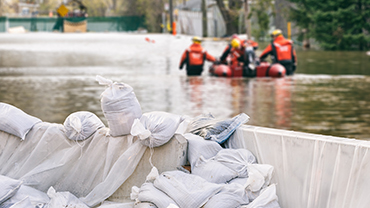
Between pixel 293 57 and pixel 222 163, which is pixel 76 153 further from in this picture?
pixel 293 57

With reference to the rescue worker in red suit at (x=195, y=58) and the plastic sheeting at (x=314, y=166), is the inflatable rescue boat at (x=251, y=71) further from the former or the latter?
the plastic sheeting at (x=314, y=166)

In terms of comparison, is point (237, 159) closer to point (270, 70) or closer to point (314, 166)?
point (314, 166)

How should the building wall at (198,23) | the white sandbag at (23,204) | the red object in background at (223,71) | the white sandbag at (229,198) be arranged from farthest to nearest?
the building wall at (198,23), the red object in background at (223,71), the white sandbag at (23,204), the white sandbag at (229,198)

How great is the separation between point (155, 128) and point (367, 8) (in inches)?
1261

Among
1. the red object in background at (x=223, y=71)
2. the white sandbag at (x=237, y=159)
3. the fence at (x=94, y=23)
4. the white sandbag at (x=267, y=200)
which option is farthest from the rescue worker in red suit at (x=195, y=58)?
the fence at (x=94, y=23)

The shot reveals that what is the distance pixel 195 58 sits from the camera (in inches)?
700

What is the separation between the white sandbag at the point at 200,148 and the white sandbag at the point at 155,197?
1.57 ft

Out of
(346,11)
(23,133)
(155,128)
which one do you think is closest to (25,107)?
(23,133)

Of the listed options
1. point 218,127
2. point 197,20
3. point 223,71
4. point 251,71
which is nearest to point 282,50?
point 251,71

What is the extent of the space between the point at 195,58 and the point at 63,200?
43.1ft

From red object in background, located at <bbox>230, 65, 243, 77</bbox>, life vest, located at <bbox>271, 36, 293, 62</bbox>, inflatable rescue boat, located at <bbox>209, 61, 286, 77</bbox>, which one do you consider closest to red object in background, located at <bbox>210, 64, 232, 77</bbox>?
inflatable rescue boat, located at <bbox>209, 61, 286, 77</bbox>

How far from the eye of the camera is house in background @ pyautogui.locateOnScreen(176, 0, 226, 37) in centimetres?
4816

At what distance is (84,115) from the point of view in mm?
5312

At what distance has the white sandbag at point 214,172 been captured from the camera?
4.66m
